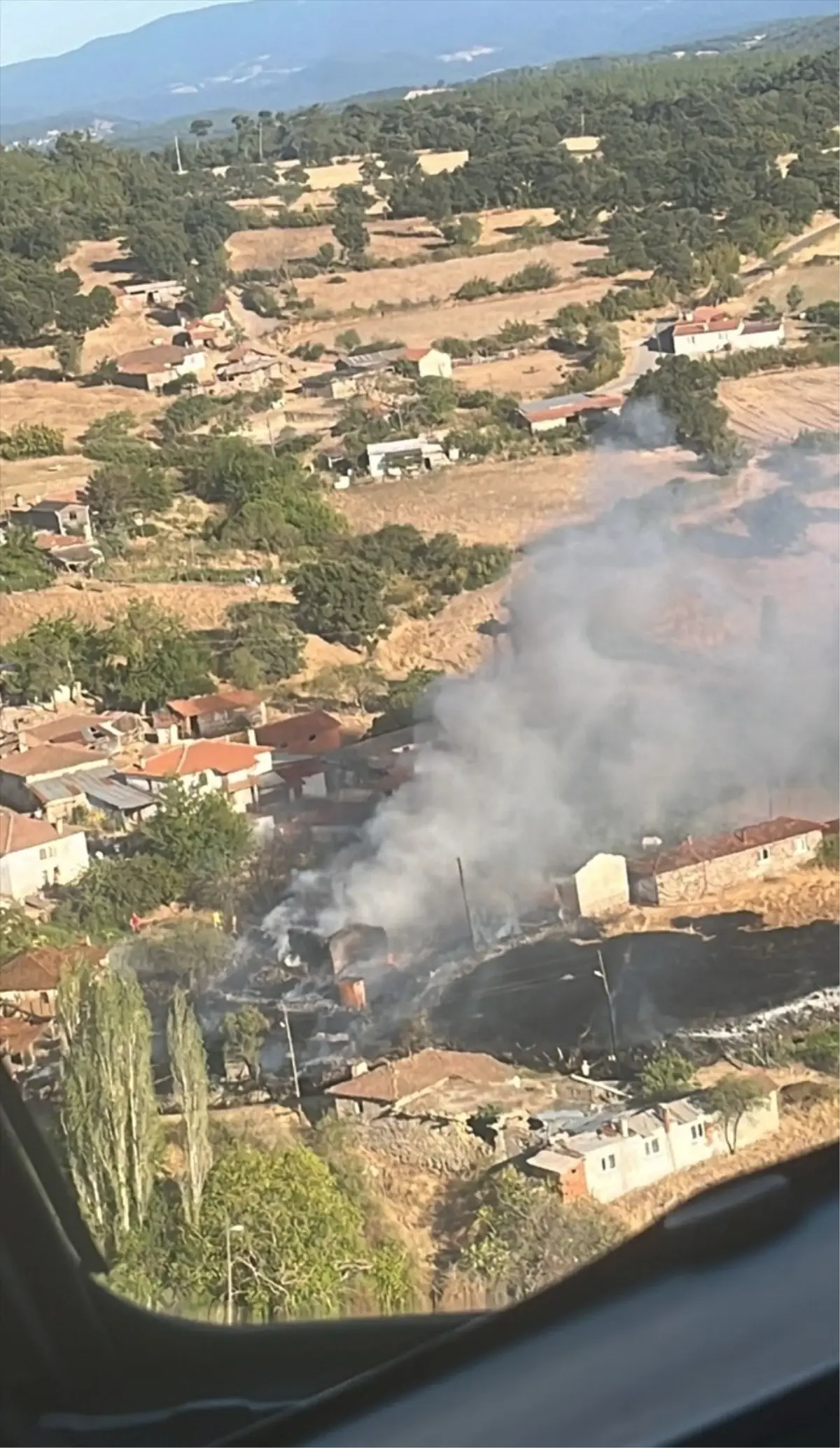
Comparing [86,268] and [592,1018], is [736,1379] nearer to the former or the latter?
[592,1018]

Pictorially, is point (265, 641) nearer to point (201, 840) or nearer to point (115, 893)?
point (201, 840)

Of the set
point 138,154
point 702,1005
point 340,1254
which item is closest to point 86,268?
point 138,154

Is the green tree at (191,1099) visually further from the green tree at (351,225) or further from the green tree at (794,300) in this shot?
the green tree at (351,225)

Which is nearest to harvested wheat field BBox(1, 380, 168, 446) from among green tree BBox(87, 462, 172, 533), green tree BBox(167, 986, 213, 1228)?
green tree BBox(87, 462, 172, 533)

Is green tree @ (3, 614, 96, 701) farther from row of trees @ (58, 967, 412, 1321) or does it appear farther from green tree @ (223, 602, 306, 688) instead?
row of trees @ (58, 967, 412, 1321)

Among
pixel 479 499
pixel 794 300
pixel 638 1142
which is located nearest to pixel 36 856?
pixel 638 1142

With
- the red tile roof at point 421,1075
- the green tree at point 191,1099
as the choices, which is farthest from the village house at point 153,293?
the green tree at point 191,1099
